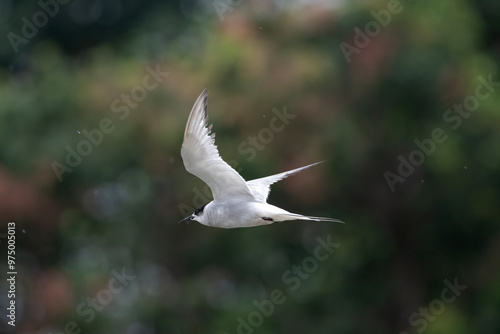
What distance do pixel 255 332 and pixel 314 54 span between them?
114 inches

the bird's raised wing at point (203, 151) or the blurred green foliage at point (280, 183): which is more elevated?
the bird's raised wing at point (203, 151)

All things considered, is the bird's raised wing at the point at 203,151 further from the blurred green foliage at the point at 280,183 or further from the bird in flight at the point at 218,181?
the blurred green foliage at the point at 280,183

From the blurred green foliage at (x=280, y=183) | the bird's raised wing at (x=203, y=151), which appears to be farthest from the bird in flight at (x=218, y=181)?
the blurred green foliage at (x=280, y=183)

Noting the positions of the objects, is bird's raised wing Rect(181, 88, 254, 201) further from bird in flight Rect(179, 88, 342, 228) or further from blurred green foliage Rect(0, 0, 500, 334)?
blurred green foliage Rect(0, 0, 500, 334)

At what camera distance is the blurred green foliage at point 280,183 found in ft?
38.0

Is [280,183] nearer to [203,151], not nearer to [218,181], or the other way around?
[218,181]

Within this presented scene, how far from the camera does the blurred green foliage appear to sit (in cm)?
1158

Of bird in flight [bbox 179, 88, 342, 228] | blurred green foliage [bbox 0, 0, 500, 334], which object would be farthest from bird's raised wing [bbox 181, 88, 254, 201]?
blurred green foliage [bbox 0, 0, 500, 334]

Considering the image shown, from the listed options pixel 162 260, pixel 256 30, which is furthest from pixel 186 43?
pixel 162 260

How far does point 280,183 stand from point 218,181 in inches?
178

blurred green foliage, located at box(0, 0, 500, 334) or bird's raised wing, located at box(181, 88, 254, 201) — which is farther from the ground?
bird's raised wing, located at box(181, 88, 254, 201)

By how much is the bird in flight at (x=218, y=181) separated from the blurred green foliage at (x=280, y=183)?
4032 millimetres

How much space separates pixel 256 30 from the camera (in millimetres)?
12117

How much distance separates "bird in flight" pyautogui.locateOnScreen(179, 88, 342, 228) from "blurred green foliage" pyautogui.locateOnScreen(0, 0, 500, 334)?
13.2 ft
